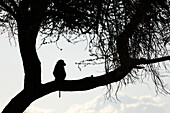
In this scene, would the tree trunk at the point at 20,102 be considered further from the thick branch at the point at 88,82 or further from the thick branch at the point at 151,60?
the thick branch at the point at 151,60

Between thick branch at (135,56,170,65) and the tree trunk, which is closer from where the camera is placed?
thick branch at (135,56,170,65)

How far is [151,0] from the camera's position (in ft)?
18.8

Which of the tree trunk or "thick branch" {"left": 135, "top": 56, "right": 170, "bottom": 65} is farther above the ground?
"thick branch" {"left": 135, "top": 56, "right": 170, "bottom": 65}

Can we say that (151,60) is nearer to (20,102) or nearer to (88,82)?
(88,82)

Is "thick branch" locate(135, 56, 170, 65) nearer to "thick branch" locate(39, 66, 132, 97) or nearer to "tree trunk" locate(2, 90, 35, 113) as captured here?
"thick branch" locate(39, 66, 132, 97)

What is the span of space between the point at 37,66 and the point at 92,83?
56.4 inches

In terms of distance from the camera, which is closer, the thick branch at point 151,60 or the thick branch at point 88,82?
the thick branch at point 151,60

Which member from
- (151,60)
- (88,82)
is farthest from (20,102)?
(151,60)

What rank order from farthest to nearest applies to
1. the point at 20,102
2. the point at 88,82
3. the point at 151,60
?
the point at 20,102
the point at 88,82
the point at 151,60

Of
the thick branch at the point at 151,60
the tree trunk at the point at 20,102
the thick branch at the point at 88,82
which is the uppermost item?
the thick branch at the point at 151,60

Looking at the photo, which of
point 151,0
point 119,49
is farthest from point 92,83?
point 151,0

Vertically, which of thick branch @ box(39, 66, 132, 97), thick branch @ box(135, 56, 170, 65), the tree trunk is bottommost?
the tree trunk

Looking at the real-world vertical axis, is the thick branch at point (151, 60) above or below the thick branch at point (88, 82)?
above

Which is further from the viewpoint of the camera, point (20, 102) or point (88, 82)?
point (20, 102)
